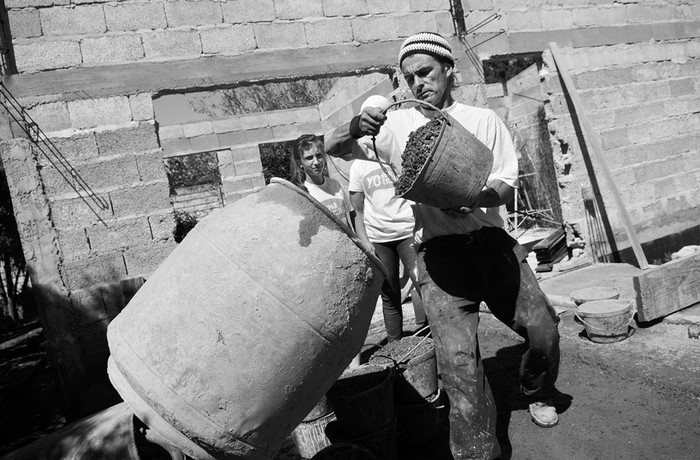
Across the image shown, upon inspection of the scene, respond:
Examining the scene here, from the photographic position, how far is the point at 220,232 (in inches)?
74.4

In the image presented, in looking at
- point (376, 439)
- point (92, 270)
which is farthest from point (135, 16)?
point (376, 439)

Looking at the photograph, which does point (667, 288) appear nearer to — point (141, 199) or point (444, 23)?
point (444, 23)

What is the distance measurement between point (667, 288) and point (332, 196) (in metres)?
2.90

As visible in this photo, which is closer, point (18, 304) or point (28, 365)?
point (28, 365)

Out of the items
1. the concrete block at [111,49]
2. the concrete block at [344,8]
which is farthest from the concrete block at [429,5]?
the concrete block at [111,49]

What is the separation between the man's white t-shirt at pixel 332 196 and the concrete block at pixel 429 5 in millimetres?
2703

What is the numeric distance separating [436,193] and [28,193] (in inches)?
163

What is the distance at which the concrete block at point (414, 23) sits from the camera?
5782mm

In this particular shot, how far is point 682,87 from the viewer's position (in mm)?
6688

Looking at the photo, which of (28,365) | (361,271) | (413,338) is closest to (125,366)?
(361,271)

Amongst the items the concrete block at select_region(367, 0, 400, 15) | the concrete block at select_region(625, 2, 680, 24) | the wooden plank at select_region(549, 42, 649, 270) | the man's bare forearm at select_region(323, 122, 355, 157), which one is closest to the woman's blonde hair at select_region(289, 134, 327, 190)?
the man's bare forearm at select_region(323, 122, 355, 157)

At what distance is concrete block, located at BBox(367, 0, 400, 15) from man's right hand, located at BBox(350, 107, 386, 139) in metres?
3.94

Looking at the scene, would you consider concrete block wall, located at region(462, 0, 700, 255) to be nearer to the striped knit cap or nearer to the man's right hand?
the striped knit cap

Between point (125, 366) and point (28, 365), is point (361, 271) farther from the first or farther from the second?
point (28, 365)
